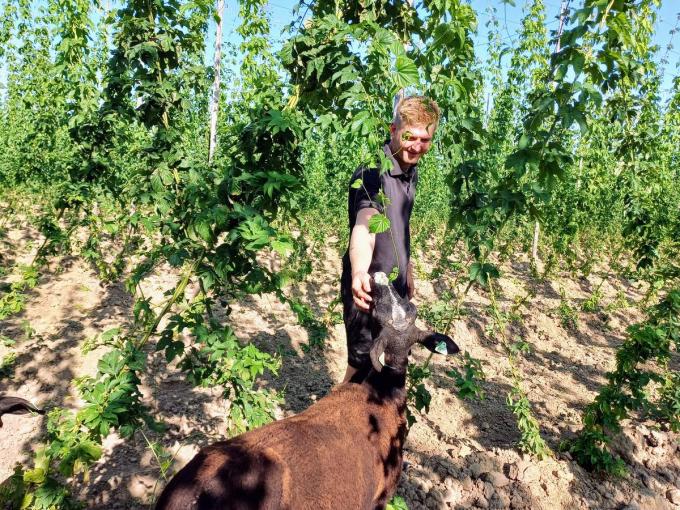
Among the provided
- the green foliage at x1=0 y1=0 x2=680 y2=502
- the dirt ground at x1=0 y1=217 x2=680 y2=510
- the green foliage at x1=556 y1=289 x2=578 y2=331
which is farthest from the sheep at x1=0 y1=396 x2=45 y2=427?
the green foliage at x1=556 y1=289 x2=578 y2=331

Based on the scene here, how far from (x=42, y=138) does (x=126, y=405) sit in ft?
25.8

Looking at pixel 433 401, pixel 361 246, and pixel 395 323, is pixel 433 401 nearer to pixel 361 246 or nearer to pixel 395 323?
pixel 395 323

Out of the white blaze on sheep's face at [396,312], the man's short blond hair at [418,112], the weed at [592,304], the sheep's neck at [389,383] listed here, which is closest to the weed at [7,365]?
the sheep's neck at [389,383]

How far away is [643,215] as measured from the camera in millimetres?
7453

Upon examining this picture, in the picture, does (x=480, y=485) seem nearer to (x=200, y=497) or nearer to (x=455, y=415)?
(x=455, y=415)

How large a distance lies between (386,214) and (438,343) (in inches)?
34.8

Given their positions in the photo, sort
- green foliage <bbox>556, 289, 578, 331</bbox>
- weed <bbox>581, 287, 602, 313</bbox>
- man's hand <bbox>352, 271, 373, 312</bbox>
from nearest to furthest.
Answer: man's hand <bbox>352, 271, 373, 312</bbox>, green foliage <bbox>556, 289, 578, 331</bbox>, weed <bbox>581, 287, 602, 313</bbox>

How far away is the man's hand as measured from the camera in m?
2.58

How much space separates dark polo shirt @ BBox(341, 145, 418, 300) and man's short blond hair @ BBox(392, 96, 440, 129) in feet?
0.95

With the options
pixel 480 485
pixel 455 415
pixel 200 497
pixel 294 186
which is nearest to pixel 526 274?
pixel 455 415

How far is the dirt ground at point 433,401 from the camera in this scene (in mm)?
3514

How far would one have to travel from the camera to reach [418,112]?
2680 mm

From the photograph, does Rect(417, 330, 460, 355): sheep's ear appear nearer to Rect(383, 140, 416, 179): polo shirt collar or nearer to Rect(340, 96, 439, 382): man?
Rect(340, 96, 439, 382): man

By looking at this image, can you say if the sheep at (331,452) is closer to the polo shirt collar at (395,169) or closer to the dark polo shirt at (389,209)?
the dark polo shirt at (389,209)
